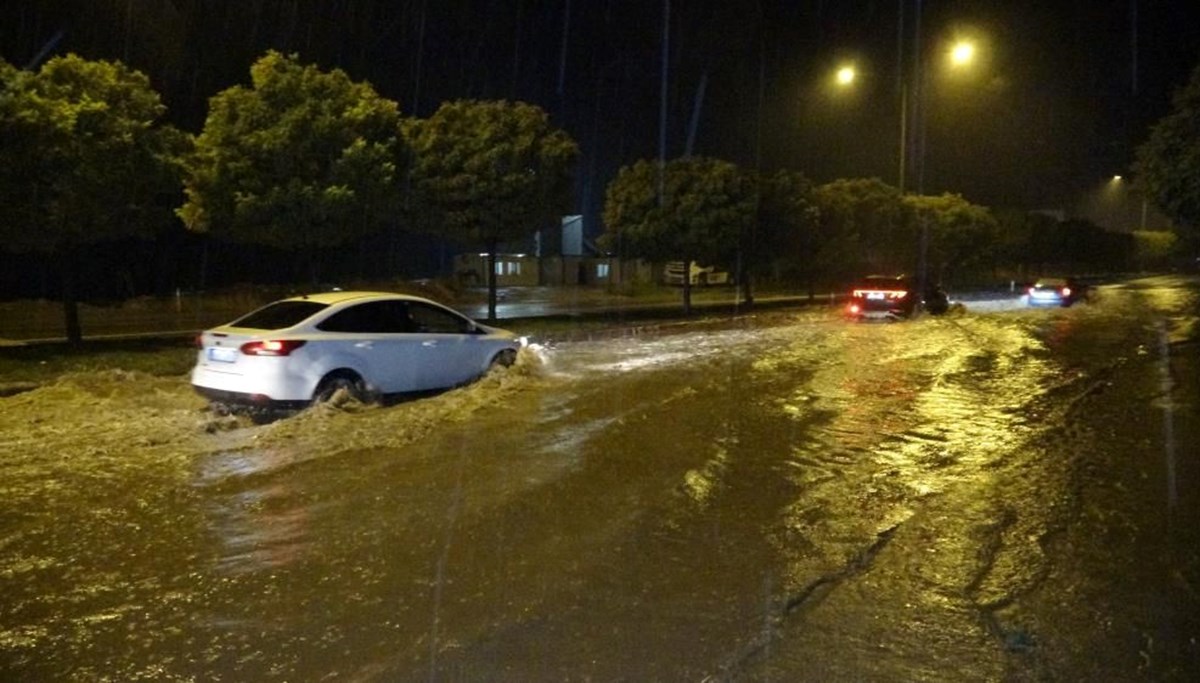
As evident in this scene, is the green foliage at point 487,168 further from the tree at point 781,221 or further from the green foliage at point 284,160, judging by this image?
the tree at point 781,221

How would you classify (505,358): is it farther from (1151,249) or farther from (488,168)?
(1151,249)

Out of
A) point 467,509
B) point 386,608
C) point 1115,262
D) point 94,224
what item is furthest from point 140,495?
point 1115,262

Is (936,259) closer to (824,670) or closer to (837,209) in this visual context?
(837,209)

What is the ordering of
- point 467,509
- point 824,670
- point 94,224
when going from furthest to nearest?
point 94,224 < point 467,509 < point 824,670

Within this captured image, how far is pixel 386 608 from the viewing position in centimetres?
580

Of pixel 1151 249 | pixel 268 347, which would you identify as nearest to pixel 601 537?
pixel 268 347

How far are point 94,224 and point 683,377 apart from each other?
9.61m

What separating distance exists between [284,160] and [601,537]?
13934mm

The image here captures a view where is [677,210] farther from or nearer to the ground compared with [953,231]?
nearer to the ground

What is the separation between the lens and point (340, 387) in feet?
38.0

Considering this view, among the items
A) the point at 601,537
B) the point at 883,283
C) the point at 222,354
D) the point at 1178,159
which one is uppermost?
the point at 1178,159

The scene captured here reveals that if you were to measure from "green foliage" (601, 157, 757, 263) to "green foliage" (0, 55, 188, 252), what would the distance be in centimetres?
1513

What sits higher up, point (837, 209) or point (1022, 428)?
point (837, 209)

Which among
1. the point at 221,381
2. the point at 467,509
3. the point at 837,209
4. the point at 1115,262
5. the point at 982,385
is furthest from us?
the point at 1115,262
